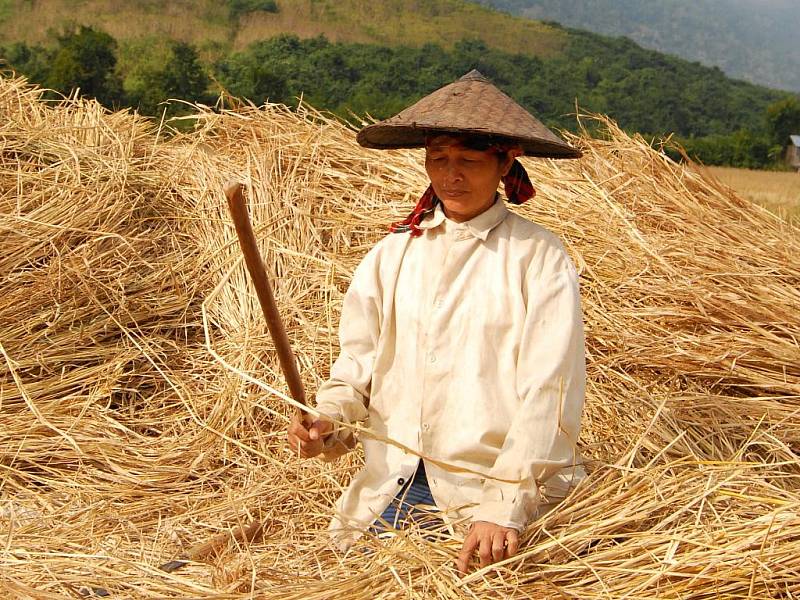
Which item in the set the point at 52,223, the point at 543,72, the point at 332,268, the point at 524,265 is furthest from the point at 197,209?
the point at 543,72

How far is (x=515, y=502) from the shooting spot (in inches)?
60.5

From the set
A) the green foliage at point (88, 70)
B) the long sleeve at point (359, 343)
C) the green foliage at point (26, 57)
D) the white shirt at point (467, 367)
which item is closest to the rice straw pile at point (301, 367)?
the white shirt at point (467, 367)

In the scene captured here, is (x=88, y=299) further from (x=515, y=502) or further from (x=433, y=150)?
(x=515, y=502)

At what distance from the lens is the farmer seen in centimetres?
Result: 159

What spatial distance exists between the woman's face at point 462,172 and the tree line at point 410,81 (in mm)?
9577

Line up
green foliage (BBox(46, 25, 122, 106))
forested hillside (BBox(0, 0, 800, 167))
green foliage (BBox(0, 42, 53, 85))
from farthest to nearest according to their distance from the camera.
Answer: green foliage (BBox(0, 42, 53, 85))
forested hillside (BBox(0, 0, 800, 167))
green foliage (BBox(46, 25, 122, 106))

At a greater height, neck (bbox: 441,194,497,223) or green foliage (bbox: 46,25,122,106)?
neck (bbox: 441,194,497,223)

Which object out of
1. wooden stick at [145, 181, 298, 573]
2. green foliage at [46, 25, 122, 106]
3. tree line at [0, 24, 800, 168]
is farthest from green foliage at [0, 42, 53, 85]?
wooden stick at [145, 181, 298, 573]

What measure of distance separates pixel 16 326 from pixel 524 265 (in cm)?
206

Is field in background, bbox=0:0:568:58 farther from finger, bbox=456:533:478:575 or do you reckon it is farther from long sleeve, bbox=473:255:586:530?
finger, bbox=456:533:478:575

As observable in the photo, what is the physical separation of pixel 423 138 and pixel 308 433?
0.68m

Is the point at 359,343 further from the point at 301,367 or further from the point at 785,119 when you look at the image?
the point at 785,119

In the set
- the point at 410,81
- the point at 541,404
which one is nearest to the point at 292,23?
the point at 410,81

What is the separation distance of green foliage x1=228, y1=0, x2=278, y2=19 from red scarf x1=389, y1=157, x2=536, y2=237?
39673 millimetres
